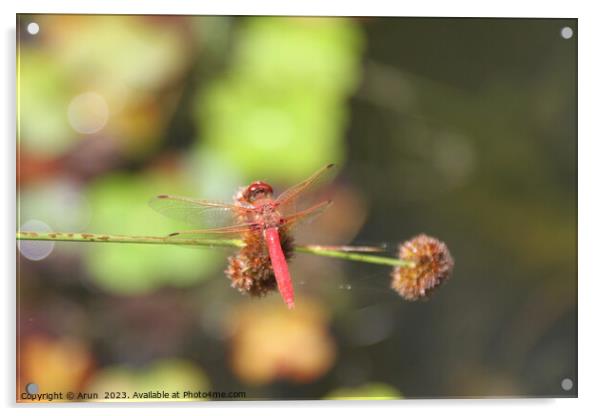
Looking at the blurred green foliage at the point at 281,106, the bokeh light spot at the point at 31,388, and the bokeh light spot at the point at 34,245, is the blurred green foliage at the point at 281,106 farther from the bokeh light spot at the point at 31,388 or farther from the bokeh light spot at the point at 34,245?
the bokeh light spot at the point at 31,388

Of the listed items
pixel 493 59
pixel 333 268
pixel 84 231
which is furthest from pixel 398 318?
pixel 84 231

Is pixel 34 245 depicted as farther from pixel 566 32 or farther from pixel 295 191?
pixel 566 32

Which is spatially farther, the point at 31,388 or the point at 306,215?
the point at 31,388

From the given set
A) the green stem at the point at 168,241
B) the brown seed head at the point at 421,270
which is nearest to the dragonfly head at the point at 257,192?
the green stem at the point at 168,241

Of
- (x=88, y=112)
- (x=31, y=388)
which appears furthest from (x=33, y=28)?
(x=31, y=388)

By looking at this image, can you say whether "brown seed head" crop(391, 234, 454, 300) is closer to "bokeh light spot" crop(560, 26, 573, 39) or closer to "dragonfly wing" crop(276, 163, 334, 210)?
"dragonfly wing" crop(276, 163, 334, 210)

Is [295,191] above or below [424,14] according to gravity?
below

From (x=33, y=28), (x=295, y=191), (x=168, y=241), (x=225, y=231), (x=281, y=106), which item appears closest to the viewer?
(x=168, y=241)
